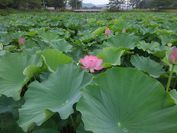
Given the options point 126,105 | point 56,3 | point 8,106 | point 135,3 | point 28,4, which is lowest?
point 135,3

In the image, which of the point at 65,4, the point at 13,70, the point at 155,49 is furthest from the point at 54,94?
the point at 65,4

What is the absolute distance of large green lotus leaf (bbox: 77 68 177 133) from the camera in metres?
0.66

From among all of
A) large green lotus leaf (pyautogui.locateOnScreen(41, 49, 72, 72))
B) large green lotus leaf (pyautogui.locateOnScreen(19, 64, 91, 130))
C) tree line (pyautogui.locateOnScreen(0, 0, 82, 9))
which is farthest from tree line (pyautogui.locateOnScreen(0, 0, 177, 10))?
large green lotus leaf (pyautogui.locateOnScreen(19, 64, 91, 130))

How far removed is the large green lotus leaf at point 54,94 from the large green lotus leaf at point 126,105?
0.06 meters

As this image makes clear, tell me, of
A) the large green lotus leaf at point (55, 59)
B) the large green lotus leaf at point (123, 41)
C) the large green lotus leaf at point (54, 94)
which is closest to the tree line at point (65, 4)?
the large green lotus leaf at point (123, 41)

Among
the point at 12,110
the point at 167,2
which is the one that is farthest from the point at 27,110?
the point at 167,2

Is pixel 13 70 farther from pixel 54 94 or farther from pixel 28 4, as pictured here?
pixel 28 4

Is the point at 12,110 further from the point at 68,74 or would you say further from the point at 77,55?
the point at 77,55

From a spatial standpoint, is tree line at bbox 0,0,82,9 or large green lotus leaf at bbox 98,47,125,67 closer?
large green lotus leaf at bbox 98,47,125,67

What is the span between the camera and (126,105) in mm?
702

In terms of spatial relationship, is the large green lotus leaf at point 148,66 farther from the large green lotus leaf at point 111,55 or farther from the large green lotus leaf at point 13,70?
the large green lotus leaf at point 13,70

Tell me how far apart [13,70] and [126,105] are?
0.45 m

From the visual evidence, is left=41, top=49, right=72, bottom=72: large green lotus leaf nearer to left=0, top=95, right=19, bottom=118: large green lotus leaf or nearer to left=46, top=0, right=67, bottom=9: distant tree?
left=0, top=95, right=19, bottom=118: large green lotus leaf

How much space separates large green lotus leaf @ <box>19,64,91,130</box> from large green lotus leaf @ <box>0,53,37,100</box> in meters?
0.13
